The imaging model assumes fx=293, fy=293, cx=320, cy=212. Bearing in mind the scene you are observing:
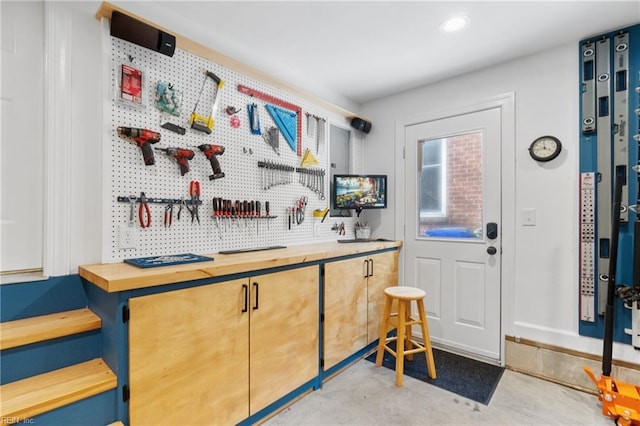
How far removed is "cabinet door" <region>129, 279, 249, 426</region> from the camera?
1278 millimetres

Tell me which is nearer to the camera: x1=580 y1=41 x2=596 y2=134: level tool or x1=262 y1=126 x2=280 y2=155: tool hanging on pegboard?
x1=580 y1=41 x2=596 y2=134: level tool

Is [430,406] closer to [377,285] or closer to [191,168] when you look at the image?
[377,285]

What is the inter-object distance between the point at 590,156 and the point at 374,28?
186 centimetres

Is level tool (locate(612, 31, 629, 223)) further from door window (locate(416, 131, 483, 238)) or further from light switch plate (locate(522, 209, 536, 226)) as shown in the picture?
door window (locate(416, 131, 483, 238))

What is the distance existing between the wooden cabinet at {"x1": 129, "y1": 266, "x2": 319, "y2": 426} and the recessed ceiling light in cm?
195

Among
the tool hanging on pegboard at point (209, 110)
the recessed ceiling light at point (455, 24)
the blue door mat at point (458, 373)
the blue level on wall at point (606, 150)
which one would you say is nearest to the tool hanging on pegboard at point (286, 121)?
the tool hanging on pegboard at point (209, 110)

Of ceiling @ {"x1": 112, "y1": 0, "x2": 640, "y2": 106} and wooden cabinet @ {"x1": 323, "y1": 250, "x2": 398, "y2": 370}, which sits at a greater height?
ceiling @ {"x1": 112, "y1": 0, "x2": 640, "y2": 106}

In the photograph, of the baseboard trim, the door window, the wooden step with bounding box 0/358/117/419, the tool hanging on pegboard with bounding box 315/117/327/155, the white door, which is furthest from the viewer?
the tool hanging on pegboard with bounding box 315/117/327/155

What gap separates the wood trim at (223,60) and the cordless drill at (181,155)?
26.5 inches

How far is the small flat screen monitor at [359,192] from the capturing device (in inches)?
119

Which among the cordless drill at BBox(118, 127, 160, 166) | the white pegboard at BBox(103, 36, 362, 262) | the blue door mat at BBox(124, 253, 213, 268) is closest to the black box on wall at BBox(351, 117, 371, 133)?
the white pegboard at BBox(103, 36, 362, 262)

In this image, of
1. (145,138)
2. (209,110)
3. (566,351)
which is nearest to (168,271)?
(145,138)

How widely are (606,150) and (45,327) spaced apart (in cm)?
353

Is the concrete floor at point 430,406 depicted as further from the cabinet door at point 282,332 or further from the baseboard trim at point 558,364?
the cabinet door at point 282,332
